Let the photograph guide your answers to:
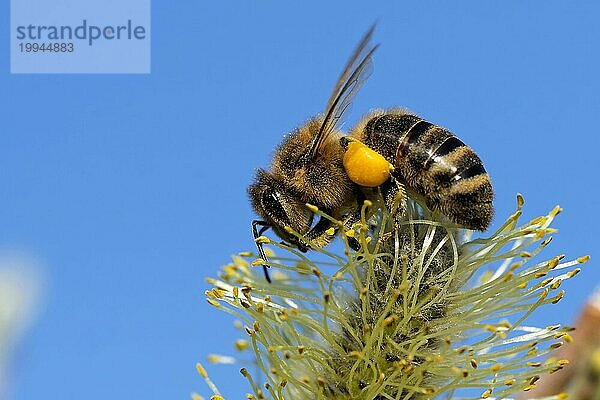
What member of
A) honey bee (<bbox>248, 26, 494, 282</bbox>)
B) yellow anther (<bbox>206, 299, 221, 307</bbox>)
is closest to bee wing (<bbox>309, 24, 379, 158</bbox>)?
honey bee (<bbox>248, 26, 494, 282</bbox>)

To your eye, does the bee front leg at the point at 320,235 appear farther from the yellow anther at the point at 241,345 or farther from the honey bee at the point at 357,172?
the yellow anther at the point at 241,345

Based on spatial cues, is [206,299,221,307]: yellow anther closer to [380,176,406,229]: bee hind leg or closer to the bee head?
the bee head

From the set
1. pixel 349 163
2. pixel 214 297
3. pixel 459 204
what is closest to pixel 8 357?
pixel 214 297

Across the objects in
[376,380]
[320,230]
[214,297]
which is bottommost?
[376,380]

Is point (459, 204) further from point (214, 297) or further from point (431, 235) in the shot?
point (214, 297)

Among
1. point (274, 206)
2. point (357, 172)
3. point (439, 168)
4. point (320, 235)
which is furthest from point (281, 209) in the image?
point (439, 168)

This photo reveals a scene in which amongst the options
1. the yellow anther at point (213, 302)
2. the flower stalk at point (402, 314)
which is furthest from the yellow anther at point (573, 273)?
the yellow anther at point (213, 302)

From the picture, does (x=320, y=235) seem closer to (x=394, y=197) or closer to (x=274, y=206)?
(x=274, y=206)
